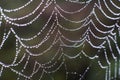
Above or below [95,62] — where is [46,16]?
above

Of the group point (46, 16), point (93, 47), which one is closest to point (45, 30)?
point (46, 16)

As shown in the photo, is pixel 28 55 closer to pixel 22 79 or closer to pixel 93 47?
pixel 22 79

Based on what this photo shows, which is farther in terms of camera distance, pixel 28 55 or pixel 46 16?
pixel 46 16

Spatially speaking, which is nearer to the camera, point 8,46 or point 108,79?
point 8,46

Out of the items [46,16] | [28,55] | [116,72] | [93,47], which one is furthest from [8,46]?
[116,72]

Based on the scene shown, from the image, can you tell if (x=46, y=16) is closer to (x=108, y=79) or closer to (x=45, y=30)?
(x=45, y=30)

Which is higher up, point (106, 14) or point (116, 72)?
point (106, 14)

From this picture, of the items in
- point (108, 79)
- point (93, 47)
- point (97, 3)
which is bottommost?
point (108, 79)
